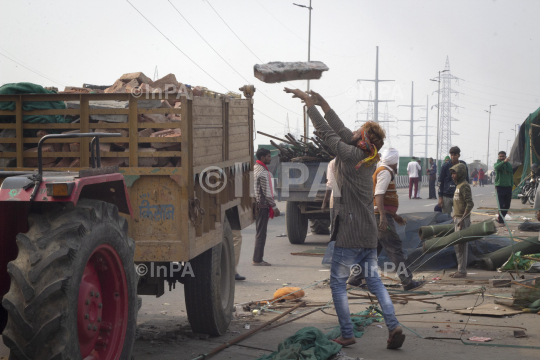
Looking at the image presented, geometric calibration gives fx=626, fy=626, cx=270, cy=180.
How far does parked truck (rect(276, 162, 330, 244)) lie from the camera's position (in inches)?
526

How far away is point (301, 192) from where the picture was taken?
43.9 feet

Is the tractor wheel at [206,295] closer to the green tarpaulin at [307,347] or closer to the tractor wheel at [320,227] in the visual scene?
the green tarpaulin at [307,347]

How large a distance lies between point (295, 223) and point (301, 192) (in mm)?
716

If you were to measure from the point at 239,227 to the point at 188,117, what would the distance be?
238 cm

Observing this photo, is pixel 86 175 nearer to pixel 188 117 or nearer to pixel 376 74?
pixel 188 117

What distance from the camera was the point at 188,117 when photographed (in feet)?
16.7

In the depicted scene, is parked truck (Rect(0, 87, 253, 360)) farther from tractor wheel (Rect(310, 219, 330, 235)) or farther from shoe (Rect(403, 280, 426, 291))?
tractor wheel (Rect(310, 219, 330, 235))

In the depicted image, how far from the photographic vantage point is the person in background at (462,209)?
9.50 metres

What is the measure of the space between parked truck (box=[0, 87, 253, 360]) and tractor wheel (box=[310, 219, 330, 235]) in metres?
7.62

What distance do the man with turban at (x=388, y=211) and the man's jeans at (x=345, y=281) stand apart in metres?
2.34

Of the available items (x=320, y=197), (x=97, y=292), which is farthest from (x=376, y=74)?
(x=97, y=292)

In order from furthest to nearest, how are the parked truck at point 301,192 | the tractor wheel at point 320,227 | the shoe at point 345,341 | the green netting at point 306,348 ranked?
the tractor wheel at point 320,227 < the parked truck at point 301,192 < the shoe at point 345,341 < the green netting at point 306,348

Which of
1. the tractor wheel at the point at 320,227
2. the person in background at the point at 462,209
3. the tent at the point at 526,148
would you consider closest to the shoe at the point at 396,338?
the person in background at the point at 462,209

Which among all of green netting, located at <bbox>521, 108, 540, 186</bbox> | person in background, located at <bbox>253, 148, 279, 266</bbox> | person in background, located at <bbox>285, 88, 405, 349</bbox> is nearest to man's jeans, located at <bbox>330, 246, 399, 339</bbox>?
person in background, located at <bbox>285, 88, 405, 349</bbox>
